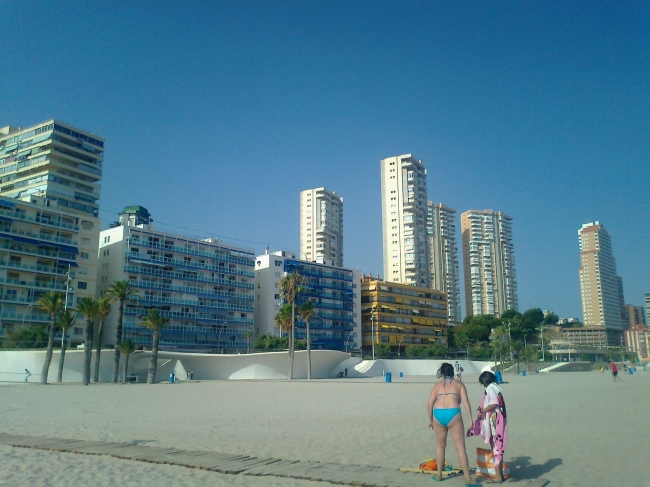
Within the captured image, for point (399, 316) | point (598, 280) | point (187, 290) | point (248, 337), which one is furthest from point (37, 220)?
point (598, 280)

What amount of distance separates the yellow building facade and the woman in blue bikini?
338 ft

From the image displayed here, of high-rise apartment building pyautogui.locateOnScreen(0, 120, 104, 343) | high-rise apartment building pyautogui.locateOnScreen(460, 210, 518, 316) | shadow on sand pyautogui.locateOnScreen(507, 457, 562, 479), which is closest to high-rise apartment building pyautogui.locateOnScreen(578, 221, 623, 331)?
shadow on sand pyautogui.locateOnScreen(507, 457, 562, 479)

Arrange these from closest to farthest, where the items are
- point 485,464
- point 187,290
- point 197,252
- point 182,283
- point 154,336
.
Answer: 1. point 485,464
2. point 154,336
3. point 182,283
4. point 187,290
5. point 197,252

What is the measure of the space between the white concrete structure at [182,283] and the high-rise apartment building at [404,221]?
156 ft

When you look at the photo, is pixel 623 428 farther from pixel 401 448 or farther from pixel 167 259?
pixel 167 259

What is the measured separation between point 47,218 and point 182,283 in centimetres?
2225

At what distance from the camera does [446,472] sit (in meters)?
8.85

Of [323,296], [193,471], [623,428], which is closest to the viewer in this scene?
[193,471]

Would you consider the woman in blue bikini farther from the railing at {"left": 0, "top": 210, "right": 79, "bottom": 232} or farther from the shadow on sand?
the railing at {"left": 0, "top": 210, "right": 79, "bottom": 232}

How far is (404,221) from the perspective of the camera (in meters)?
134

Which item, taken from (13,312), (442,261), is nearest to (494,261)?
(442,261)

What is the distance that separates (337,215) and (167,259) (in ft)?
241

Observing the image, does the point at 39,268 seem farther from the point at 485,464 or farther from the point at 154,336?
the point at 485,464

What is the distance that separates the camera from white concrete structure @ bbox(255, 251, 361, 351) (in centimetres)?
10300
